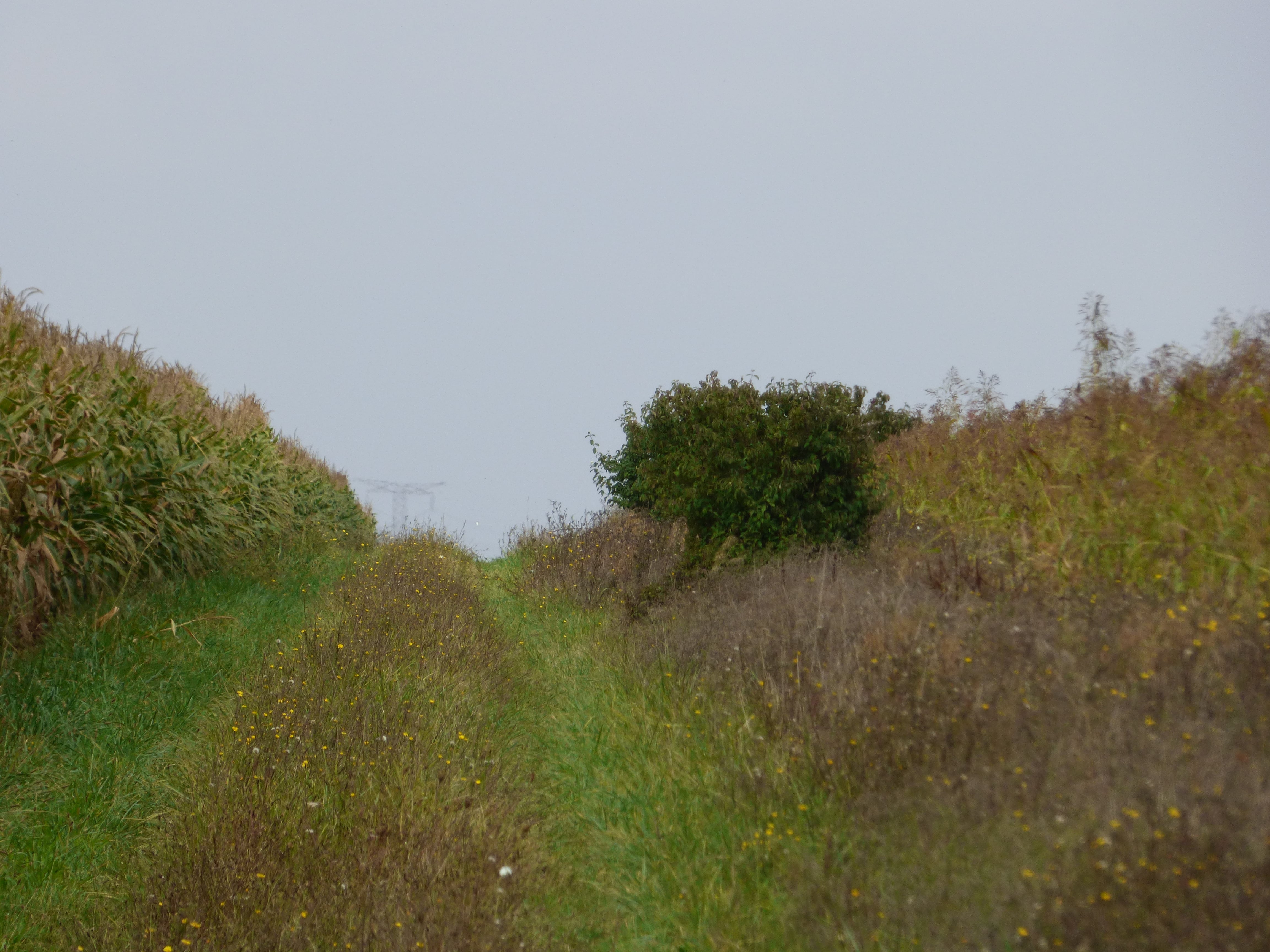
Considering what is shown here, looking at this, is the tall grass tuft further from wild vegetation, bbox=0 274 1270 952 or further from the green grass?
the green grass

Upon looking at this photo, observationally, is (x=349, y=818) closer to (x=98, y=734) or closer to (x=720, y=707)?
(x=720, y=707)

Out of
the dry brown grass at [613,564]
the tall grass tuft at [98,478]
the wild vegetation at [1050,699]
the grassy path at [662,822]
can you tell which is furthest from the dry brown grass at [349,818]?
the dry brown grass at [613,564]

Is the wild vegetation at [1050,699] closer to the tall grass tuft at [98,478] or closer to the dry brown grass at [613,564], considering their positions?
the dry brown grass at [613,564]

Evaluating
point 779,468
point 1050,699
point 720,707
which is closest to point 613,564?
point 779,468

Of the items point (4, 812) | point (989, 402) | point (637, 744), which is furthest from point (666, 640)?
point (989, 402)

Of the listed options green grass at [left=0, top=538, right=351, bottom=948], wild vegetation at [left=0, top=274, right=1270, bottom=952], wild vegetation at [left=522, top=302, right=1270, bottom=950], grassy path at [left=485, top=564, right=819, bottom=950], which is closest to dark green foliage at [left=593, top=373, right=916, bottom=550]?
wild vegetation at [left=0, top=274, right=1270, bottom=952]

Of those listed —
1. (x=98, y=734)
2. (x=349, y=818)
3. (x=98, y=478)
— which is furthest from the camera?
(x=98, y=478)

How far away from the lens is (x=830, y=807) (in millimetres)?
3801

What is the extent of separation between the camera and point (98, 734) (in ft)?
20.2

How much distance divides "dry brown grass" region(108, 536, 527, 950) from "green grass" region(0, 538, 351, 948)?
0.41 m

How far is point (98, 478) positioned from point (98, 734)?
84.0 inches

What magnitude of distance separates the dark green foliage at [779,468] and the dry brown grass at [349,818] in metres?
3.46

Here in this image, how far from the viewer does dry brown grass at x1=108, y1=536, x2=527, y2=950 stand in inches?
151

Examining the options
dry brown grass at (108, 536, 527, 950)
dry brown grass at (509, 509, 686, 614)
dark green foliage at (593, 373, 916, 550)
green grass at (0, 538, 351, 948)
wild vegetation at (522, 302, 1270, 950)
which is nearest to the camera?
wild vegetation at (522, 302, 1270, 950)
